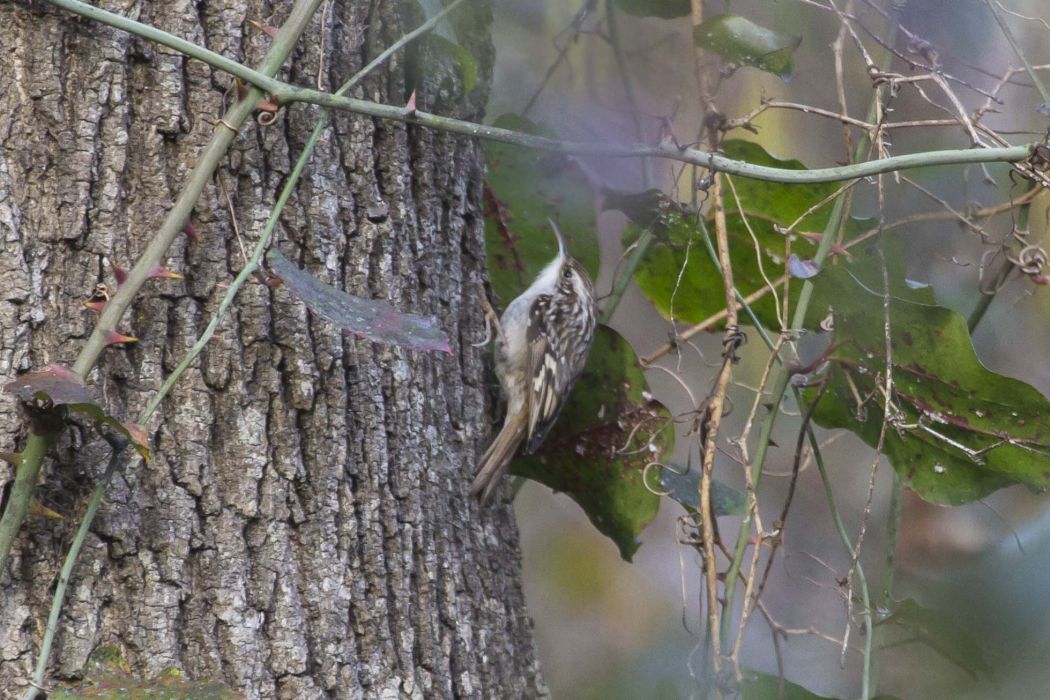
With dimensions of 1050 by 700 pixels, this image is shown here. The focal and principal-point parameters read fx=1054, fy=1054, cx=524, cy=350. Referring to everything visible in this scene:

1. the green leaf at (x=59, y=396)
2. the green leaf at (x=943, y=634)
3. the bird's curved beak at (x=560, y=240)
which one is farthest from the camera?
the bird's curved beak at (x=560, y=240)

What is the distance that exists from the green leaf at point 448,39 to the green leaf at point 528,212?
0.53 m

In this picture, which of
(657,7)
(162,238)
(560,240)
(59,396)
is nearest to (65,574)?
(59,396)

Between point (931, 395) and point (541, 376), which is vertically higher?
point (931, 395)

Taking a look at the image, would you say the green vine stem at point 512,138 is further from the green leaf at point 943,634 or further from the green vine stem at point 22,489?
the green leaf at point 943,634

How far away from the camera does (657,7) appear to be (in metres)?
2.47

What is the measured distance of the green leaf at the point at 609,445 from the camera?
229cm

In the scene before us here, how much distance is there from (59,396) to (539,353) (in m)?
1.72

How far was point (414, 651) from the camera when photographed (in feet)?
5.88

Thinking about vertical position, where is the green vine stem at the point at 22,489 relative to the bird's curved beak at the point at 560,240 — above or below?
below

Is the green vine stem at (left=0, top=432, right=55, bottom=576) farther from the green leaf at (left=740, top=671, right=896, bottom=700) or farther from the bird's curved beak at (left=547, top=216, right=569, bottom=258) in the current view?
the bird's curved beak at (left=547, top=216, right=569, bottom=258)

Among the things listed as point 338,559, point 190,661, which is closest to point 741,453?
point 338,559

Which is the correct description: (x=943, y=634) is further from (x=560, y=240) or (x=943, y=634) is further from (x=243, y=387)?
(x=243, y=387)

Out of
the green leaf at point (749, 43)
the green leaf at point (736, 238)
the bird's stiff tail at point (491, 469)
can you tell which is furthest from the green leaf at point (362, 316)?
the green leaf at point (749, 43)

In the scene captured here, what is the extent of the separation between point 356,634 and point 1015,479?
4.17 feet
